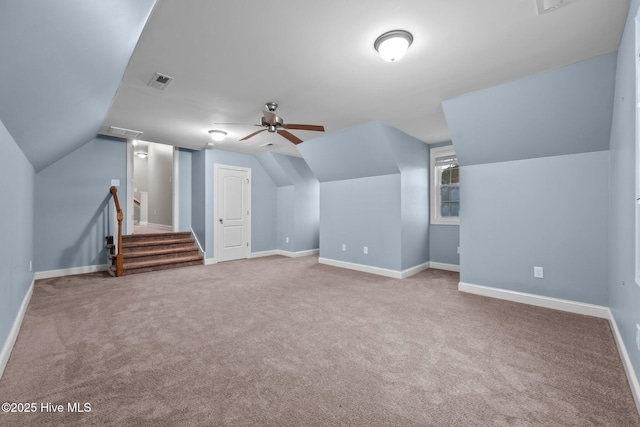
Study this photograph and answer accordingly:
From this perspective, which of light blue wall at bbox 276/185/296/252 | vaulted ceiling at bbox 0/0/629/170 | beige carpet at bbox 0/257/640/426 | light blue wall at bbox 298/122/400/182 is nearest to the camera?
beige carpet at bbox 0/257/640/426

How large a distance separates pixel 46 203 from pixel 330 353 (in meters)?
5.37

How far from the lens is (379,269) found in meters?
5.04

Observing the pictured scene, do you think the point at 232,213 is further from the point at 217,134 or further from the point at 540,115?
the point at 540,115

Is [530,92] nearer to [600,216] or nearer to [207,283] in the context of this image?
[600,216]

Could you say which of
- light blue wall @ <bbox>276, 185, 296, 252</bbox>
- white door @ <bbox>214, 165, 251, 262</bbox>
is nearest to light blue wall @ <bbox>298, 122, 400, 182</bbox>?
light blue wall @ <bbox>276, 185, 296, 252</bbox>

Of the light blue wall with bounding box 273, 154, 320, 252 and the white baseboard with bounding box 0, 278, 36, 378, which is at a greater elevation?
the light blue wall with bounding box 273, 154, 320, 252

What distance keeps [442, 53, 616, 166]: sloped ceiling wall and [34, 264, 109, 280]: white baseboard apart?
625 centimetres

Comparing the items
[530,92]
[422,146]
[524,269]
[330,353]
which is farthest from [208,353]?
[422,146]

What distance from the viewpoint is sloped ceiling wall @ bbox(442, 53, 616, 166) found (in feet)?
8.78

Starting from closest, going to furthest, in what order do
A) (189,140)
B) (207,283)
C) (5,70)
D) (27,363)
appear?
(5,70)
(27,363)
(207,283)
(189,140)

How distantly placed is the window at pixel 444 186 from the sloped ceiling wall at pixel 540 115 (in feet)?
5.53

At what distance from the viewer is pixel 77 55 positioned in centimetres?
194

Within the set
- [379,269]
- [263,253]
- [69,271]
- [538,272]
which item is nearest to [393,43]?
[538,272]

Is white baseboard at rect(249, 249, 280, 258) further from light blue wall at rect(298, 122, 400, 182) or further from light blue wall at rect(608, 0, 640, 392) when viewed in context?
light blue wall at rect(608, 0, 640, 392)
